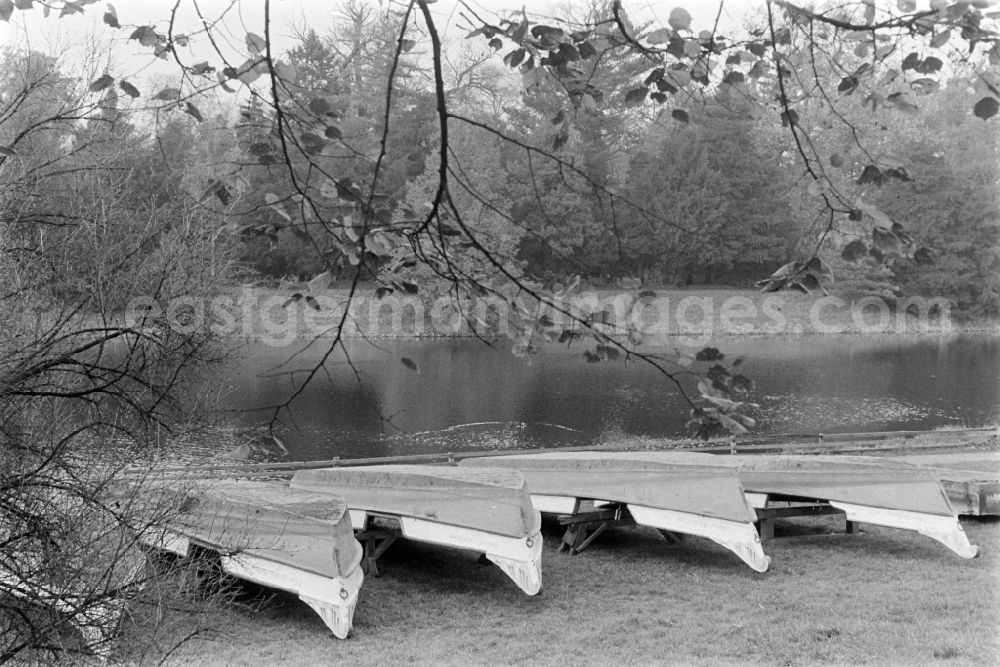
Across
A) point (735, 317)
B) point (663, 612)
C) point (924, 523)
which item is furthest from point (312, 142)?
point (735, 317)

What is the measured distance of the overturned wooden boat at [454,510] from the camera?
27.8 feet

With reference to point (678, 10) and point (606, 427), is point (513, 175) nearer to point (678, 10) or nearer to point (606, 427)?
point (606, 427)

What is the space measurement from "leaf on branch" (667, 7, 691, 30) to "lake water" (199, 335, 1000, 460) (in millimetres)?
12677

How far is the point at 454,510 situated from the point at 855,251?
667 cm

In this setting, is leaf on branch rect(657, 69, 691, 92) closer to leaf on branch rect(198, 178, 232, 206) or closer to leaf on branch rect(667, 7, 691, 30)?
leaf on branch rect(667, 7, 691, 30)

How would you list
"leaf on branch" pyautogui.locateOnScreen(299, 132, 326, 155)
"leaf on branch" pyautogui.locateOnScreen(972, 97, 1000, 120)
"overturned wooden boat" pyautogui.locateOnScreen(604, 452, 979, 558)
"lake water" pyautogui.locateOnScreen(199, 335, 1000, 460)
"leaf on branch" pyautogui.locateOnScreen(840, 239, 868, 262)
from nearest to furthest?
"leaf on branch" pyautogui.locateOnScreen(972, 97, 1000, 120) < "leaf on branch" pyautogui.locateOnScreen(840, 239, 868, 262) < "leaf on branch" pyautogui.locateOnScreen(299, 132, 326, 155) < "overturned wooden boat" pyautogui.locateOnScreen(604, 452, 979, 558) < "lake water" pyautogui.locateOnScreen(199, 335, 1000, 460)

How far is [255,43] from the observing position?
10.4 ft

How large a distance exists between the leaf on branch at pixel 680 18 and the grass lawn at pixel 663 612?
4.50 m

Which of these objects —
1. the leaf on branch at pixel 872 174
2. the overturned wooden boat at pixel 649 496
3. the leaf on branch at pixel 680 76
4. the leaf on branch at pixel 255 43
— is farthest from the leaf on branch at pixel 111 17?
the overturned wooden boat at pixel 649 496

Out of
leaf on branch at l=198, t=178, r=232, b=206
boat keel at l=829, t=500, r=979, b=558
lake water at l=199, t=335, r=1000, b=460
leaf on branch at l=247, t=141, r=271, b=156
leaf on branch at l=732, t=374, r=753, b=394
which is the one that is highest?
leaf on branch at l=247, t=141, r=271, b=156

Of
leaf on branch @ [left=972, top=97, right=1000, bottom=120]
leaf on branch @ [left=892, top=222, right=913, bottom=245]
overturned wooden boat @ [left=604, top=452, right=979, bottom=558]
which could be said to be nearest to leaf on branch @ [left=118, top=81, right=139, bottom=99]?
leaf on branch @ [left=892, top=222, right=913, bottom=245]

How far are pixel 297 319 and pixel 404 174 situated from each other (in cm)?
699

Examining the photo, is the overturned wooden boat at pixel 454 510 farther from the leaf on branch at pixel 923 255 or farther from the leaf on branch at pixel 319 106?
the leaf on branch at pixel 923 255

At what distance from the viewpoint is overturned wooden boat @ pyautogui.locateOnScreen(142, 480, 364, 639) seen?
24.9 ft
